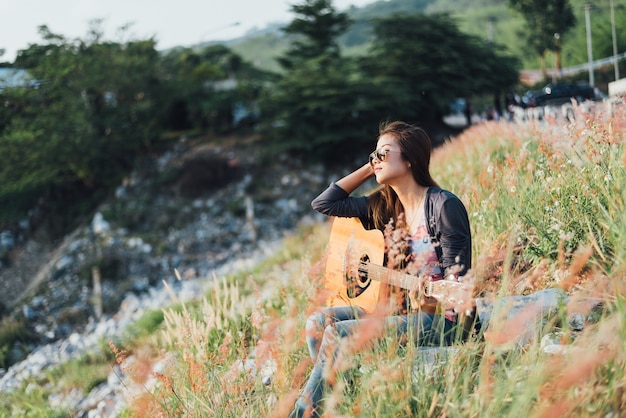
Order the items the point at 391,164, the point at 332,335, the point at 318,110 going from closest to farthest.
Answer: the point at 332,335, the point at 391,164, the point at 318,110

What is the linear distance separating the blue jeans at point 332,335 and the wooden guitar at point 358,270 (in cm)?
16

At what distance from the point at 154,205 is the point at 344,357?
1497 cm

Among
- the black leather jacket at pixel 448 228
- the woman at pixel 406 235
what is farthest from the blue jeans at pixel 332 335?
the black leather jacket at pixel 448 228

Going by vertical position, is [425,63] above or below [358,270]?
below

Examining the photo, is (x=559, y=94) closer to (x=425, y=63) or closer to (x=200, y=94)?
(x=425, y=63)

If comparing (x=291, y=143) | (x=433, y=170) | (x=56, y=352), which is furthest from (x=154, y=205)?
(x=433, y=170)

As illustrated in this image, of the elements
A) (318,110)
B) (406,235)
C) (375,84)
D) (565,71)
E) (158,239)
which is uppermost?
(406,235)

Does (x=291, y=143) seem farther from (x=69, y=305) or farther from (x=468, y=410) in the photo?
(x=468, y=410)

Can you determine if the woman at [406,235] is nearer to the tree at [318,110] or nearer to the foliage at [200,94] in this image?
the tree at [318,110]

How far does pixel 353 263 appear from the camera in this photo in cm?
303

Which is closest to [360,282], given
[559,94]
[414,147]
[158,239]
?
[414,147]

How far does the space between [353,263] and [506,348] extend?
3.40 feet

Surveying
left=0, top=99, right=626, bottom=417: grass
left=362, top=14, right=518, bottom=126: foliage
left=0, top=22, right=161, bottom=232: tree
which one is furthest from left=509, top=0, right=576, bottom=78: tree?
left=0, top=99, right=626, bottom=417: grass

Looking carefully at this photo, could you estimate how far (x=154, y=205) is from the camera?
16.5m
